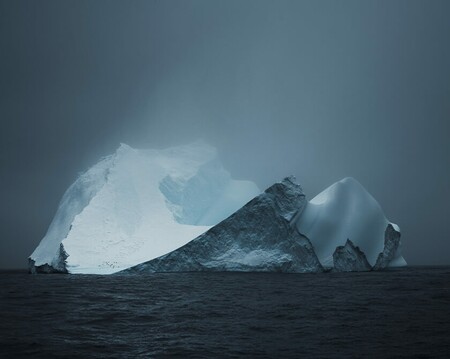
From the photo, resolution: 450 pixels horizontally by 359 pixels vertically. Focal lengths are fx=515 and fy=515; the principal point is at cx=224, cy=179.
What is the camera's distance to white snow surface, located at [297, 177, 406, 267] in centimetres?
3241

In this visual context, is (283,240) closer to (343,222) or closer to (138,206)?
(343,222)

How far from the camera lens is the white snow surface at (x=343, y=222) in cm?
3241

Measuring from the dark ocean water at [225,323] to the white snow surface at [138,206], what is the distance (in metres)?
16.2

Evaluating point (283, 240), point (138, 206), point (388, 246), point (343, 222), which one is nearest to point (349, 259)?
point (343, 222)

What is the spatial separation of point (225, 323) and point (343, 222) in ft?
74.7

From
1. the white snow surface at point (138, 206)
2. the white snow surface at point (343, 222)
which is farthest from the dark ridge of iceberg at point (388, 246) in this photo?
the white snow surface at point (138, 206)

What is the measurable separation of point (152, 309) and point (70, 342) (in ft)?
16.1

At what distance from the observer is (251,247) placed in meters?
31.3

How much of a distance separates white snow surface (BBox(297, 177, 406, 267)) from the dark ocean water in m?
13.1

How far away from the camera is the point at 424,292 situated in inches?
767

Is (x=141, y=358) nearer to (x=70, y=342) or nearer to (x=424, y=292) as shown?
(x=70, y=342)

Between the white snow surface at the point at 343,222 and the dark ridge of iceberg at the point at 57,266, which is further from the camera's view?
the dark ridge of iceberg at the point at 57,266

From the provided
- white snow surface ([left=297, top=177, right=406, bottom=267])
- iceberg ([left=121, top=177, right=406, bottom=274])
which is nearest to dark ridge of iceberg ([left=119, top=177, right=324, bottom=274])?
iceberg ([left=121, top=177, right=406, bottom=274])

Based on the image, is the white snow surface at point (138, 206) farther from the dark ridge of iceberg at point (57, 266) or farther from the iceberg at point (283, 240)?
the iceberg at point (283, 240)
